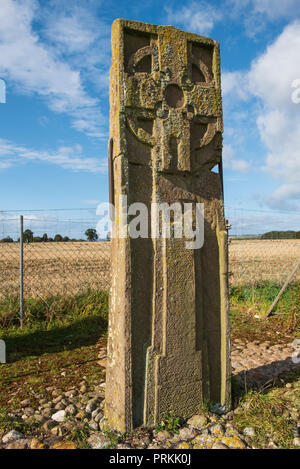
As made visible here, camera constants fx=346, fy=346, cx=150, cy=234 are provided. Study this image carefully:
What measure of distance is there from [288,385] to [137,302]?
213cm

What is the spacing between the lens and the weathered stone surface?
2.97 m

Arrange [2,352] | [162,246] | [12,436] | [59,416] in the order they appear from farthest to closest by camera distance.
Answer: [2,352] → [59,416] → [162,246] → [12,436]

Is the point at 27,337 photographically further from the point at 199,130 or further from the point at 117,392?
the point at 199,130

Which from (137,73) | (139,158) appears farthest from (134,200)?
(137,73)

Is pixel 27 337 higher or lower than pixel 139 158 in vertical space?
lower

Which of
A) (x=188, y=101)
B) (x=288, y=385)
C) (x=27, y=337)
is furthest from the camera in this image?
(x=27, y=337)

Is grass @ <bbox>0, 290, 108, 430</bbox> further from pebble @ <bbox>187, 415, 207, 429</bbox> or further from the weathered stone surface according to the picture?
pebble @ <bbox>187, 415, 207, 429</bbox>

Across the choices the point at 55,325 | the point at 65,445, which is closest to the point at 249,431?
the point at 65,445

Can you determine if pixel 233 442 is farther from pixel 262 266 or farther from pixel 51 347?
pixel 262 266

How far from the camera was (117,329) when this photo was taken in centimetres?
302

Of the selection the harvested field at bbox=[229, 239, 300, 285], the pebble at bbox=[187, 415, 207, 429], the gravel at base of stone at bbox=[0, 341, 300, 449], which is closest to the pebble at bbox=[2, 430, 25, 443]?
the gravel at base of stone at bbox=[0, 341, 300, 449]

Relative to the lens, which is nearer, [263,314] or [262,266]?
[263,314]

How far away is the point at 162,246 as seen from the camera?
3076 millimetres

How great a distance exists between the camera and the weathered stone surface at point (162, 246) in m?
2.97
